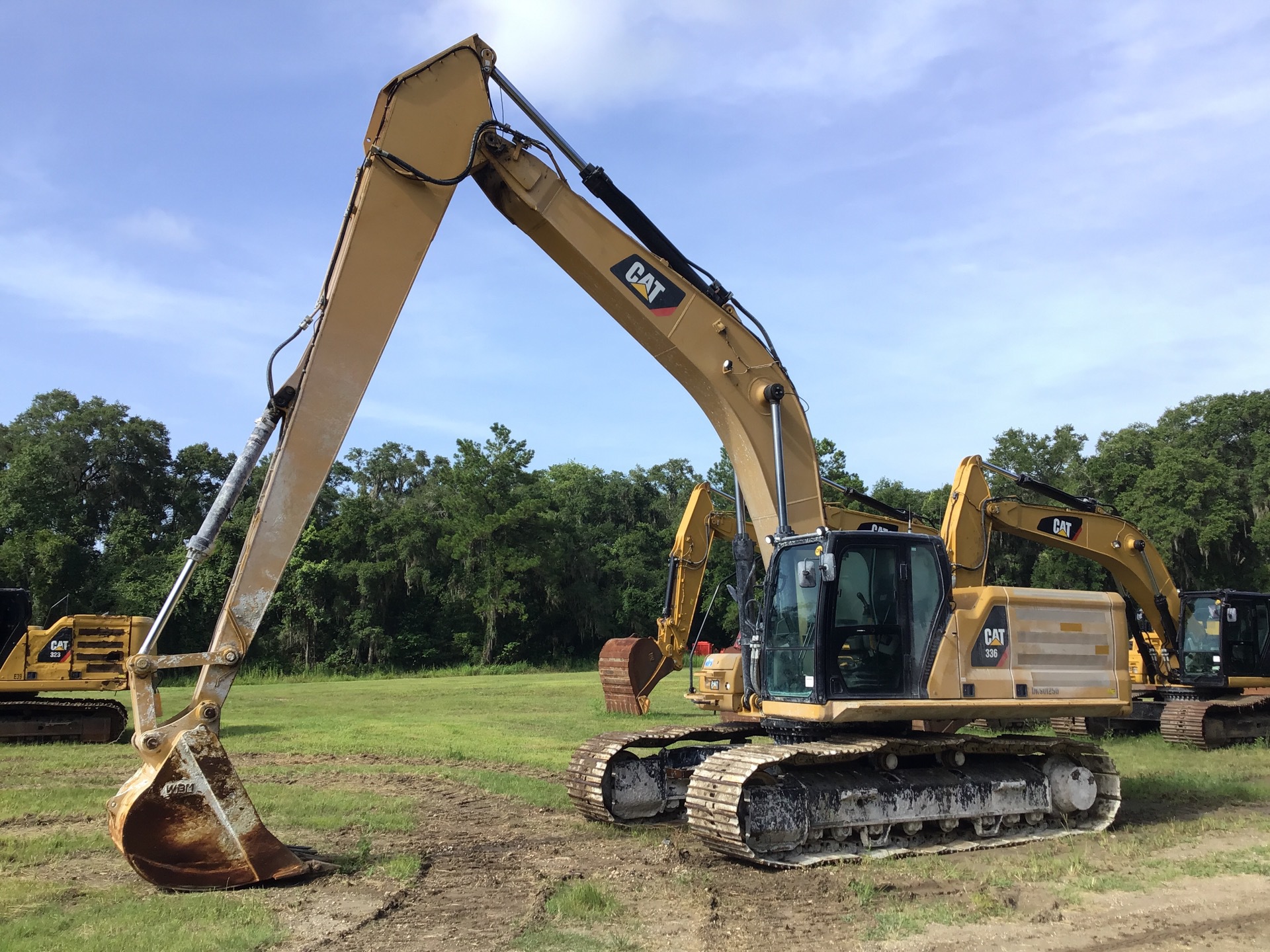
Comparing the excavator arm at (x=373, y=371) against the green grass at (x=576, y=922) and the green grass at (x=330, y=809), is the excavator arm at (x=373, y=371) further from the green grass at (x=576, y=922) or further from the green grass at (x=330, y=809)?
the green grass at (x=576, y=922)

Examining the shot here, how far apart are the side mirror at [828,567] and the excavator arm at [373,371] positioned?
1.11 m

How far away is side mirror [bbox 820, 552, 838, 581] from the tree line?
3820cm

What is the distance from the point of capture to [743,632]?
9.43 metres

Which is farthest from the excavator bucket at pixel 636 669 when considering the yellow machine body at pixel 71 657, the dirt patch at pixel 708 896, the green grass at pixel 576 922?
the green grass at pixel 576 922

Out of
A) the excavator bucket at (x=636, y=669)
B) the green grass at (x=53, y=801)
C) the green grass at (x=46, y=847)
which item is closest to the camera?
the green grass at (x=46, y=847)

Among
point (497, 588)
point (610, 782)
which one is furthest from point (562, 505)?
point (610, 782)

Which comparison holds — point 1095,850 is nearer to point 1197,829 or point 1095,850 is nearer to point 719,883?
point 1197,829

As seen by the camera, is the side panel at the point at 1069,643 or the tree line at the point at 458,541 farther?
the tree line at the point at 458,541

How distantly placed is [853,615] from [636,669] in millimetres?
11589

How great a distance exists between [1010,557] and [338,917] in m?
49.1

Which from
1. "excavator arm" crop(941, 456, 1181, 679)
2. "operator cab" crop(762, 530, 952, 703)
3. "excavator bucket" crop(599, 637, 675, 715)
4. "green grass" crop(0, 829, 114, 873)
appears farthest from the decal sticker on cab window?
"excavator bucket" crop(599, 637, 675, 715)

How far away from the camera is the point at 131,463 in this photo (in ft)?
182

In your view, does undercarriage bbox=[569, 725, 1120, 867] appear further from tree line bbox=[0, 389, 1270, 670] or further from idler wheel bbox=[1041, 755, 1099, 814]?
tree line bbox=[0, 389, 1270, 670]

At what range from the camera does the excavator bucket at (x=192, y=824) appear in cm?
639
